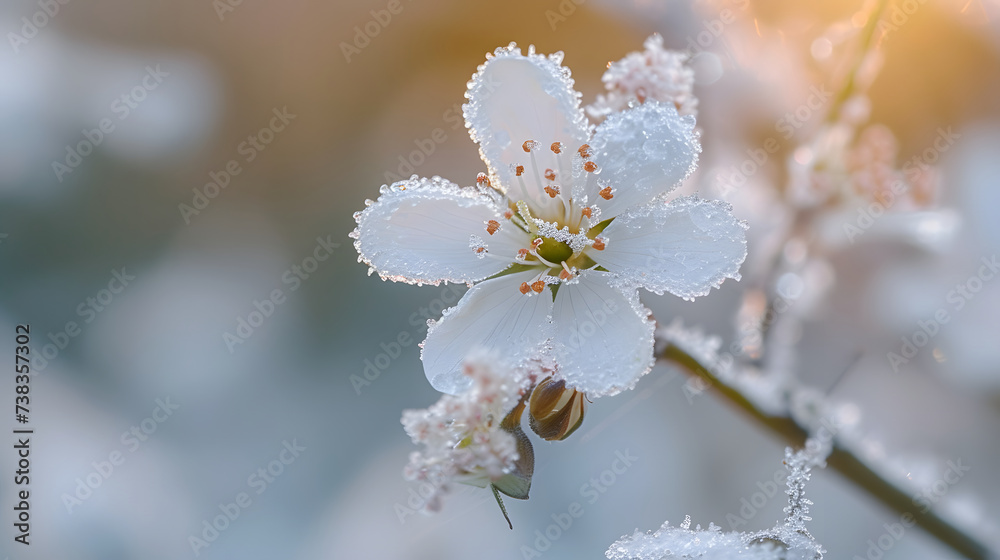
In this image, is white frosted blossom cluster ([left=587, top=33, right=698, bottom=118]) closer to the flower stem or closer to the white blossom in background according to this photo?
the flower stem

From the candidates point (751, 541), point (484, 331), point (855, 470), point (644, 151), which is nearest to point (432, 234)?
point (484, 331)

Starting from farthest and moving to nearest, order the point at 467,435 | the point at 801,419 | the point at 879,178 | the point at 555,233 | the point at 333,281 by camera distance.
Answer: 1. the point at 333,281
2. the point at 879,178
3. the point at 801,419
4. the point at 555,233
5. the point at 467,435

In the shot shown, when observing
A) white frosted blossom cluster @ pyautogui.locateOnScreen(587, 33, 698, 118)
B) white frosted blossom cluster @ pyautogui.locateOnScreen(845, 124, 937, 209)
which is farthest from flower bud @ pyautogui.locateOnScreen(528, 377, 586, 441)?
white frosted blossom cluster @ pyautogui.locateOnScreen(845, 124, 937, 209)

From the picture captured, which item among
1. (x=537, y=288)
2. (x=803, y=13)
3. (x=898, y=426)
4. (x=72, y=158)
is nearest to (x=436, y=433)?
(x=537, y=288)

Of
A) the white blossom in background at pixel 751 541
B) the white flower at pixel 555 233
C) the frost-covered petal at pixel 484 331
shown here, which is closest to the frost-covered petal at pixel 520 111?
the white flower at pixel 555 233

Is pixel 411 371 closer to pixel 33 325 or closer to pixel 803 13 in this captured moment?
pixel 33 325

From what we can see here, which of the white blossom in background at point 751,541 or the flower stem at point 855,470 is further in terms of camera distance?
the flower stem at point 855,470

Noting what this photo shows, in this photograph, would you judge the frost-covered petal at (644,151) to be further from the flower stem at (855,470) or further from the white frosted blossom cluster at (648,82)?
the flower stem at (855,470)

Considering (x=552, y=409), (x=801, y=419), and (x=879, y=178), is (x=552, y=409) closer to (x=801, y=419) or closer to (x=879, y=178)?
(x=801, y=419)
